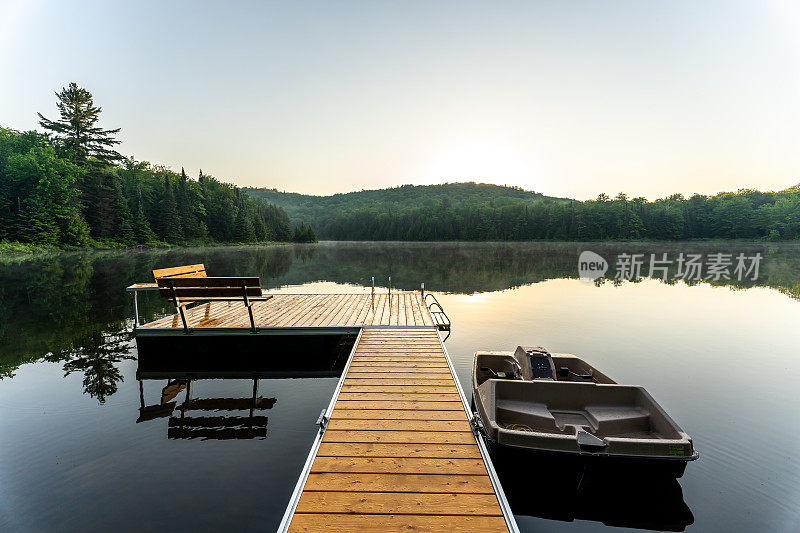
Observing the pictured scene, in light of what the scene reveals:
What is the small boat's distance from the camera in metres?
4.84

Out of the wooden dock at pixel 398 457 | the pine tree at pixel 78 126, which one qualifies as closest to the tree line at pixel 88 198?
the pine tree at pixel 78 126

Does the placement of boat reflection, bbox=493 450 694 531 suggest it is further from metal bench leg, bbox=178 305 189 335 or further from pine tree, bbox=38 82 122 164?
pine tree, bbox=38 82 122 164

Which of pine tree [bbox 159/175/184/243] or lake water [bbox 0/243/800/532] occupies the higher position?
pine tree [bbox 159/175/184/243]

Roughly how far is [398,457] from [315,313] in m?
8.09

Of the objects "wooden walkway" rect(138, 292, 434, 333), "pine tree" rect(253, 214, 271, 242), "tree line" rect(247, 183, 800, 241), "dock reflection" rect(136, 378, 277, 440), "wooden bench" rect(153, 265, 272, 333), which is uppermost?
"tree line" rect(247, 183, 800, 241)

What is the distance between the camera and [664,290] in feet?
85.6

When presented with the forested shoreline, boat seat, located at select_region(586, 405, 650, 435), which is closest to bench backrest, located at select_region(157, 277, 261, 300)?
boat seat, located at select_region(586, 405, 650, 435)

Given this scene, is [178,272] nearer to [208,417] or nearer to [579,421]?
[208,417]

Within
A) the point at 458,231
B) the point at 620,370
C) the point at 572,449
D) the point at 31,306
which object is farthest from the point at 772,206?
the point at 31,306

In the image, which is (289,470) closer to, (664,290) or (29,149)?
(664,290)

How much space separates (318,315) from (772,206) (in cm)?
15727

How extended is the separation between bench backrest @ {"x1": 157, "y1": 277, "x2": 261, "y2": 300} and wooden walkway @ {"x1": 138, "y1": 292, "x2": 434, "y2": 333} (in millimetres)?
1001

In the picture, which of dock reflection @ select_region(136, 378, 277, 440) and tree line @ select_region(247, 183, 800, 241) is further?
tree line @ select_region(247, 183, 800, 241)

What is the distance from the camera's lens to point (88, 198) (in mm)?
65500
